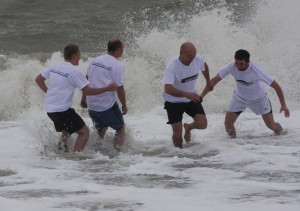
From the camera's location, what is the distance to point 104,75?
7898mm

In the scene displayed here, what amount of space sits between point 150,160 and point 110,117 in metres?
0.85

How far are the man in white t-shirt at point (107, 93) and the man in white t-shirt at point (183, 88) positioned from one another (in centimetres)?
65

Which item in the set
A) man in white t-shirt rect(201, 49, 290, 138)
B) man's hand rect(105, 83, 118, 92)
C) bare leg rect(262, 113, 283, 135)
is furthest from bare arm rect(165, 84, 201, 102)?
bare leg rect(262, 113, 283, 135)

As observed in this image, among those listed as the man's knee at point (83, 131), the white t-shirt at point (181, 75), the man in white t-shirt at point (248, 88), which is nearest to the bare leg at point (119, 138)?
the man's knee at point (83, 131)

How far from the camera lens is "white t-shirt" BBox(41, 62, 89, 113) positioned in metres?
7.55

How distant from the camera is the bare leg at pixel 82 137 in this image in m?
7.90

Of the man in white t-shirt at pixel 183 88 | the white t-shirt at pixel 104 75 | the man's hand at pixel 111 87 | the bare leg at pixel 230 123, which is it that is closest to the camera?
the man's hand at pixel 111 87

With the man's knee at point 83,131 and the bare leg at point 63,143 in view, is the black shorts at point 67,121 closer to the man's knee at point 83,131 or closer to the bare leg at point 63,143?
the man's knee at point 83,131

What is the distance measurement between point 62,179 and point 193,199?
172cm

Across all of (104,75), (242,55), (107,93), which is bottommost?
(107,93)

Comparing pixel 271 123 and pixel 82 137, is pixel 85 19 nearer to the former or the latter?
pixel 271 123

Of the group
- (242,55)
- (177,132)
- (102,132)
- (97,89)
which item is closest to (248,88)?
(242,55)

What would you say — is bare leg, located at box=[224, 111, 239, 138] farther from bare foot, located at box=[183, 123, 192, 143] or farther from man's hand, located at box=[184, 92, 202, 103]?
man's hand, located at box=[184, 92, 202, 103]

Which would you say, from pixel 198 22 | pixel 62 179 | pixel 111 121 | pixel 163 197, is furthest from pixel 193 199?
pixel 198 22
